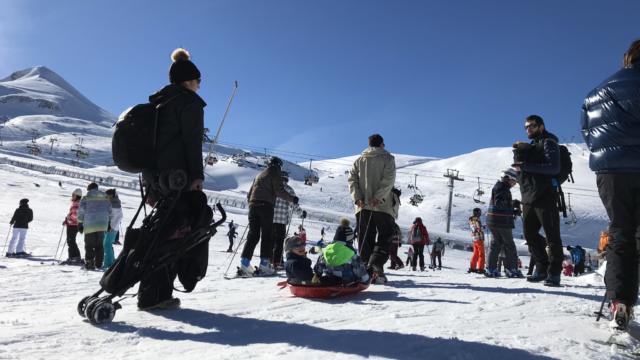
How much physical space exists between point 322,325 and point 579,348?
1499 millimetres

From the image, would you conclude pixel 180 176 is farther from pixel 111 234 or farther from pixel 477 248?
pixel 477 248

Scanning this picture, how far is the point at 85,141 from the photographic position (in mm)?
140750

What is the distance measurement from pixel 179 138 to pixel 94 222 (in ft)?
20.0

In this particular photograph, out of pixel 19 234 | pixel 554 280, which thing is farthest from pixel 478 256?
pixel 19 234

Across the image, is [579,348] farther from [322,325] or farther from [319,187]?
[319,187]

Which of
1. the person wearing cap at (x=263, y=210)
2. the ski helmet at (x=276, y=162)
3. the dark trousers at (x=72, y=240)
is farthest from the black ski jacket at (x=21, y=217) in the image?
the ski helmet at (x=276, y=162)

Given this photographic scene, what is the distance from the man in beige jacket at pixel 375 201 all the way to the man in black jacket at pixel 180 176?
2598 millimetres

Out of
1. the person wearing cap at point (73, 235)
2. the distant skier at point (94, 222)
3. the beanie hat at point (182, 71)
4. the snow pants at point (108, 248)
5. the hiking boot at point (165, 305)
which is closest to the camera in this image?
the hiking boot at point (165, 305)

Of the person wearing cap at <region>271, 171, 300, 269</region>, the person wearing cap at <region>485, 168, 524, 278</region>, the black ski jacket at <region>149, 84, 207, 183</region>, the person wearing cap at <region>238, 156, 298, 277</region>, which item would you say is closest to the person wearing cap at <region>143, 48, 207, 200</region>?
the black ski jacket at <region>149, 84, 207, 183</region>

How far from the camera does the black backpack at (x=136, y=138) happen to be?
10.0ft

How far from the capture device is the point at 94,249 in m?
8.27

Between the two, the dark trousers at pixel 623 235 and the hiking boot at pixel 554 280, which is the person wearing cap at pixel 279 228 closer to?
the hiking boot at pixel 554 280

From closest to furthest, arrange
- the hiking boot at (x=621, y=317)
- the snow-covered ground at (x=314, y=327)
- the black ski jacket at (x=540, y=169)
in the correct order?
the snow-covered ground at (x=314, y=327) < the hiking boot at (x=621, y=317) < the black ski jacket at (x=540, y=169)

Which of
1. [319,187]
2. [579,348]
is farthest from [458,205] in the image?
[579,348]
